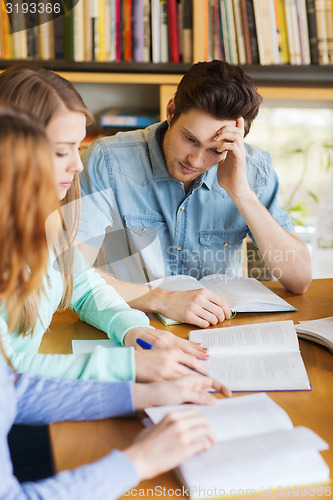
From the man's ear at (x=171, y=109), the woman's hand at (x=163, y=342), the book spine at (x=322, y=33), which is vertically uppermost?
the book spine at (x=322, y=33)

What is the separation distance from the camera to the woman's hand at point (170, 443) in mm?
654

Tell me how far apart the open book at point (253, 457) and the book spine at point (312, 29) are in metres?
1.77

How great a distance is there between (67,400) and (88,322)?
389 millimetres

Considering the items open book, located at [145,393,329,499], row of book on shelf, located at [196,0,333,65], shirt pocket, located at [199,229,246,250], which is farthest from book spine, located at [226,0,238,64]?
open book, located at [145,393,329,499]

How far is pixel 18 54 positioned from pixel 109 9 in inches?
15.6

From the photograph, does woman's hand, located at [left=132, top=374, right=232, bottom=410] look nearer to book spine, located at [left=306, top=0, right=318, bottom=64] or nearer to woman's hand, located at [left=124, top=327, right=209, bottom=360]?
woman's hand, located at [left=124, top=327, right=209, bottom=360]

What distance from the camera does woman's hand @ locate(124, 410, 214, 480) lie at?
2.15 ft

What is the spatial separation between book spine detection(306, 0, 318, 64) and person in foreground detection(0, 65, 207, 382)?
1382 mm

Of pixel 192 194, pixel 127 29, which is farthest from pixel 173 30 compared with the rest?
pixel 192 194

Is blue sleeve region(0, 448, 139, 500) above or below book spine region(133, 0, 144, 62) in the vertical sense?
below

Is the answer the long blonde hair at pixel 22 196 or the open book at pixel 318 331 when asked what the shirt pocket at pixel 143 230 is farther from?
the long blonde hair at pixel 22 196

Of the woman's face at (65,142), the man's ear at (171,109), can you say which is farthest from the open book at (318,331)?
the man's ear at (171,109)

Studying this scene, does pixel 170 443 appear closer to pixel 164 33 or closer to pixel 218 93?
pixel 218 93

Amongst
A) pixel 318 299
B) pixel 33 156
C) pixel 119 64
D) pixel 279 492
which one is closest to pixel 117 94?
pixel 119 64
